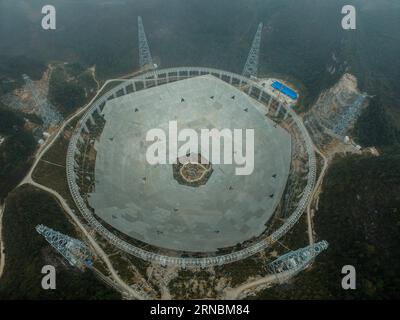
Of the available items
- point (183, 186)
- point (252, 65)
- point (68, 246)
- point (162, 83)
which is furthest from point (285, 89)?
point (68, 246)

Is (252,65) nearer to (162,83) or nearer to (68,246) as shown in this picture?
(162,83)

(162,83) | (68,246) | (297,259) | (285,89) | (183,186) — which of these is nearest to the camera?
(68,246)

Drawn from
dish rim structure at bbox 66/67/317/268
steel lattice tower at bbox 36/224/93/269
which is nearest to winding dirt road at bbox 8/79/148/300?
dish rim structure at bbox 66/67/317/268

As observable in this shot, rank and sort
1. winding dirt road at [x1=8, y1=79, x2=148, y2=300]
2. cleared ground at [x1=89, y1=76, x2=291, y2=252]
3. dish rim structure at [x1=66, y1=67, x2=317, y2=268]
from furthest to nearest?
cleared ground at [x1=89, y1=76, x2=291, y2=252], dish rim structure at [x1=66, y1=67, x2=317, y2=268], winding dirt road at [x1=8, y1=79, x2=148, y2=300]

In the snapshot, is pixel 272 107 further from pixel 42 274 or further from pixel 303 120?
pixel 42 274

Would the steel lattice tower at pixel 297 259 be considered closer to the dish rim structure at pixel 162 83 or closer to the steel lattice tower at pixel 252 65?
the dish rim structure at pixel 162 83

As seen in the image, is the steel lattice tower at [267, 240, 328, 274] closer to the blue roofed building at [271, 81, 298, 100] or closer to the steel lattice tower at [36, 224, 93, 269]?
the steel lattice tower at [36, 224, 93, 269]

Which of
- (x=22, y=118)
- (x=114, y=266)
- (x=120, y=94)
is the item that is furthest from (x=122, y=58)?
(x=114, y=266)
